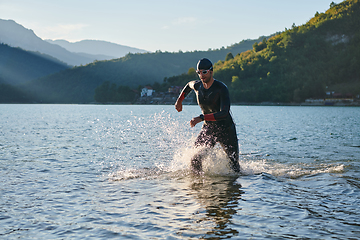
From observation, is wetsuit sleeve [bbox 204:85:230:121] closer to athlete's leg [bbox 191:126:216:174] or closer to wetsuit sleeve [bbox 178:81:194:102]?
athlete's leg [bbox 191:126:216:174]

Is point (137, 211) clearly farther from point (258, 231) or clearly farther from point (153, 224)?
point (258, 231)

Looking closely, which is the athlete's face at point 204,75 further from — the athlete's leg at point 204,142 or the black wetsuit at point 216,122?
the athlete's leg at point 204,142

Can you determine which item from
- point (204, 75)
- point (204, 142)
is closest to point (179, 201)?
point (204, 142)

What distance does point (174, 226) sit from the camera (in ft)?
18.9

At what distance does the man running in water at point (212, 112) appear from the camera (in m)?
8.41

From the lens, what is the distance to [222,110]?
8.33 metres

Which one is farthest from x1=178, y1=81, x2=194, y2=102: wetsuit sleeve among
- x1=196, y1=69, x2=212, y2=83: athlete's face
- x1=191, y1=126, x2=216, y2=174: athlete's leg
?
x1=191, y1=126, x2=216, y2=174: athlete's leg

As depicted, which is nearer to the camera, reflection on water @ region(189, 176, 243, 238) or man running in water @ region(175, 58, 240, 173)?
reflection on water @ region(189, 176, 243, 238)

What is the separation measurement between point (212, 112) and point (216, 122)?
1.18ft

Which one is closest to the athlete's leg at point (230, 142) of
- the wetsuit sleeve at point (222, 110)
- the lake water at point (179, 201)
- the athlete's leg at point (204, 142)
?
the athlete's leg at point (204, 142)

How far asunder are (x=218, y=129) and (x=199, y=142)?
0.69 m

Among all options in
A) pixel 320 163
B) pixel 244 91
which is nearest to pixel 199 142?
pixel 320 163

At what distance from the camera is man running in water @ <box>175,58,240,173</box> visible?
27.6 feet

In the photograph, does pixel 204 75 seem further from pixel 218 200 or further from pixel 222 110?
pixel 218 200
